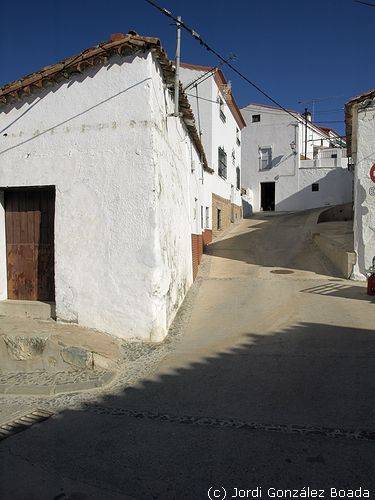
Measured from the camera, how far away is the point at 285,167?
96.0 ft

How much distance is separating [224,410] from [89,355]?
2.07 meters

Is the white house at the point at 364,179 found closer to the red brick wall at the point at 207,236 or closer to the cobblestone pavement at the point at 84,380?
the red brick wall at the point at 207,236

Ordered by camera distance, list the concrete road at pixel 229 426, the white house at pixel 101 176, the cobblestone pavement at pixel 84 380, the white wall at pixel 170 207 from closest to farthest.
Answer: the concrete road at pixel 229 426 → the cobblestone pavement at pixel 84 380 → the white house at pixel 101 176 → the white wall at pixel 170 207

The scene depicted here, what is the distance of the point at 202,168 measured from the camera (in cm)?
1488

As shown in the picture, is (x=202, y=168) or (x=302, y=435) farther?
(x=202, y=168)

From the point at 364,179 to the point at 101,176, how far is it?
705 centimetres

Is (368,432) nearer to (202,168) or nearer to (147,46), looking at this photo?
(147,46)

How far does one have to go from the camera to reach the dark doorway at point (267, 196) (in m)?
31.3

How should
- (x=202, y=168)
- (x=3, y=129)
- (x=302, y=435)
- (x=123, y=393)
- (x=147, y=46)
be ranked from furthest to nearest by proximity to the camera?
(x=202, y=168), (x=3, y=129), (x=147, y=46), (x=123, y=393), (x=302, y=435)

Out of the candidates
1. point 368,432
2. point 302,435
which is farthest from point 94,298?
point 368,432

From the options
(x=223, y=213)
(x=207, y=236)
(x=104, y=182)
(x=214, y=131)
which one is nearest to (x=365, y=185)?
(x=207, y=236)

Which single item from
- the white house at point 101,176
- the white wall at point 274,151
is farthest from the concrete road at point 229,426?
the white wall at point 274,151

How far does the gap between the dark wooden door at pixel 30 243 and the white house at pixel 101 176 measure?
37 millimetres

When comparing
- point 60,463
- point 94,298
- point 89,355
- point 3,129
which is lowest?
point 60,463
